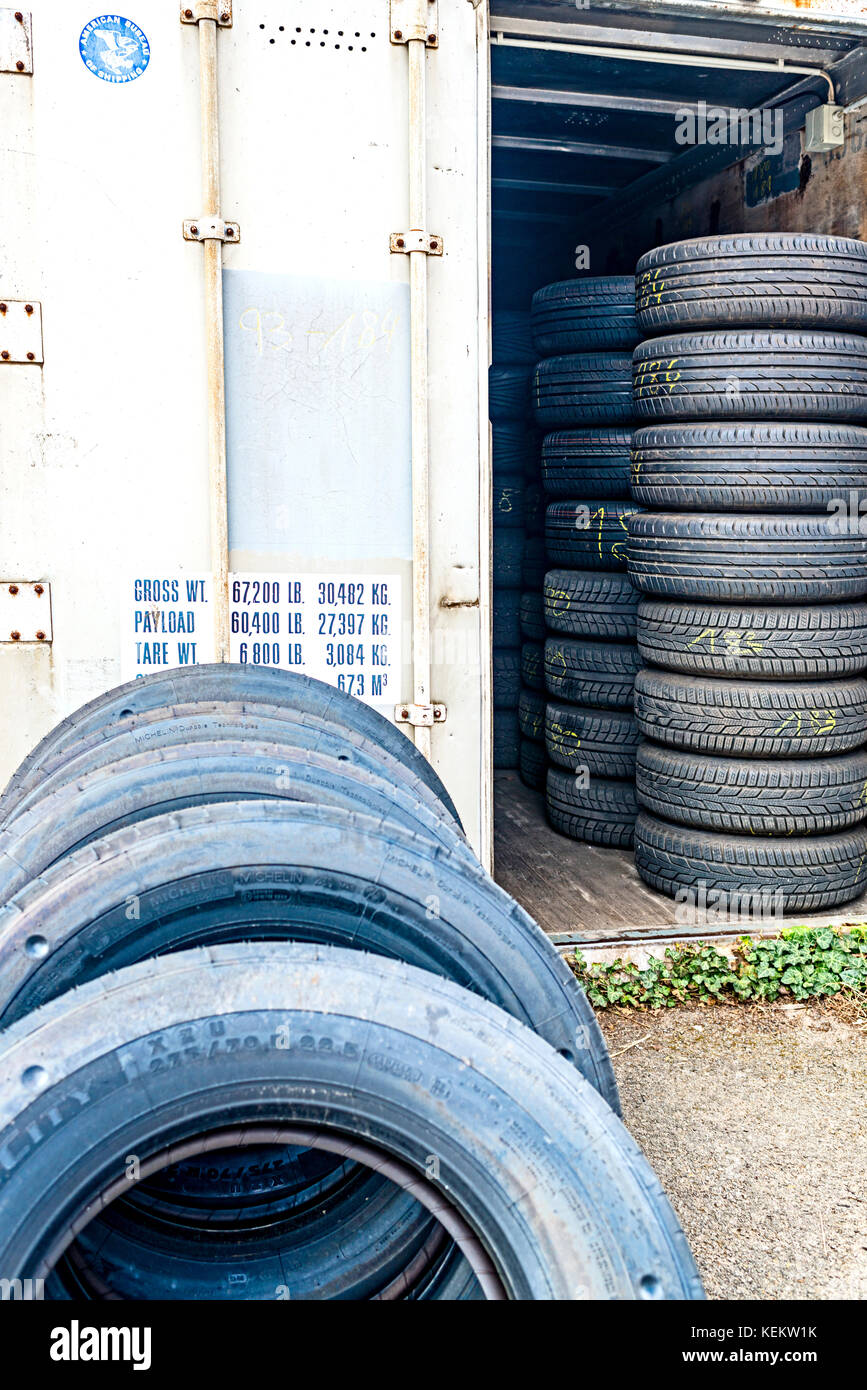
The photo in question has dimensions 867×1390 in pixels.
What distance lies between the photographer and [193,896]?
199 centimetres

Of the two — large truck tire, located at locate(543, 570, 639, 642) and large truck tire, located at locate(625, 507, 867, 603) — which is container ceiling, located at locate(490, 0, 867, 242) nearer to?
large truck tire, located at locate(625, 507, 867, 603)

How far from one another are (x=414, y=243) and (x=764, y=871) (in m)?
2.64

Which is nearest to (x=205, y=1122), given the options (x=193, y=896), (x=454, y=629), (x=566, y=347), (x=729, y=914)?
(x=193, y=896)

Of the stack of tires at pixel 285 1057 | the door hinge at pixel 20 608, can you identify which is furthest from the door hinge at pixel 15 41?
the stack of tires at pixel 285 1057

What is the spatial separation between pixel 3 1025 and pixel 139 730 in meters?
0.92

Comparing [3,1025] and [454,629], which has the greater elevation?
[454,629]

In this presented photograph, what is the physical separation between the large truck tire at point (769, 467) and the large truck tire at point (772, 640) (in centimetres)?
38

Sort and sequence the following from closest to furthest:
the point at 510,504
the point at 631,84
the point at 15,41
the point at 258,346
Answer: the point at 15,41 < the point at 258,346 < the point at 631,84 < the point at 510,504

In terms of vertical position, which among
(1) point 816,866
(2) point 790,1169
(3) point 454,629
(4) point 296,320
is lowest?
(2) point 790,1169

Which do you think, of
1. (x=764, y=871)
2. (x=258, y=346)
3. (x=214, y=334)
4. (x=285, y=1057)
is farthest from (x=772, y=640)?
(x=285, y=1057)

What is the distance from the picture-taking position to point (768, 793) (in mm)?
4727

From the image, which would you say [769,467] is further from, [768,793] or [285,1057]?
[285,1057]
